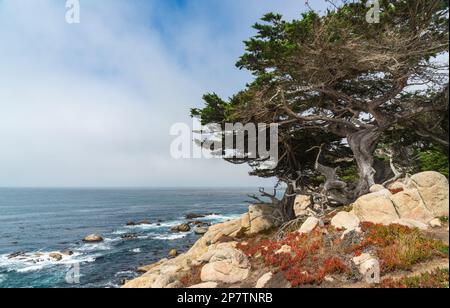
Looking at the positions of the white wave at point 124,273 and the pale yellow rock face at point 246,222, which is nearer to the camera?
the pale yellow rock face at point 246,222

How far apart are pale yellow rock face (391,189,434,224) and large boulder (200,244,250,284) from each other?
6901 mm

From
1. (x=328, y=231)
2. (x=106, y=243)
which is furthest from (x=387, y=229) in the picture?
(x=106, y=243)

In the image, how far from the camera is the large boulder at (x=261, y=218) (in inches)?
840

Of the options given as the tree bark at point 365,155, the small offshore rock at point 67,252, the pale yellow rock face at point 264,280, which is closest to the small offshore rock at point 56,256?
the small offshore rock at point 67,252

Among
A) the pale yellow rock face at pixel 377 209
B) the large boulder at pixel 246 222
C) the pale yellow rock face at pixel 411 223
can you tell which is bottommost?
the large boulder at pixel 246 222

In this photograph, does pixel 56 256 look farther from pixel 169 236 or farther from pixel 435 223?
pixel 435 223

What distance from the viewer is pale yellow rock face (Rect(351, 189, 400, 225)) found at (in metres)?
11.7

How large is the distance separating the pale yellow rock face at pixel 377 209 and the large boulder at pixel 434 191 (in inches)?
49.1

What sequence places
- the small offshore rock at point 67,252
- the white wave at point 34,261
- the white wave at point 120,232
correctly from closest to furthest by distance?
1. the white wave at point 34,261
2. the small offshore rock at point 67,252
3. the white wave at point 120,232

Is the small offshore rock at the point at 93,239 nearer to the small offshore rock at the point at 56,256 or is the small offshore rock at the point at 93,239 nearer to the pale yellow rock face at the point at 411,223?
the small offshore rock at the point at 56,256

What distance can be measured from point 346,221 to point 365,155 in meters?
5.62

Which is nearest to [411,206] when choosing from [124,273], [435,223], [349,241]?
[435,223]
